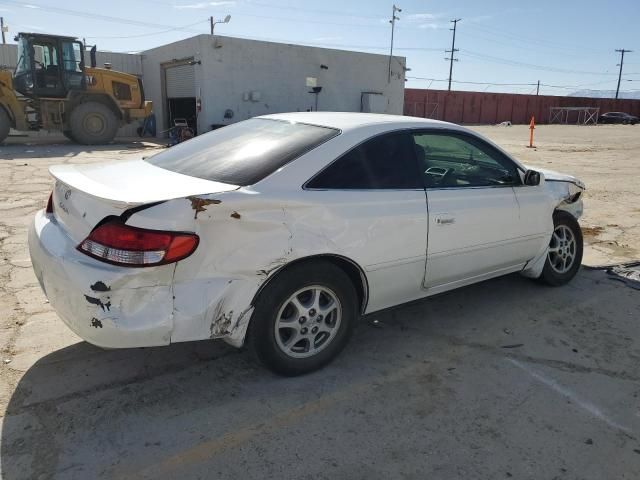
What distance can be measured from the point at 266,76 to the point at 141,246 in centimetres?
2045

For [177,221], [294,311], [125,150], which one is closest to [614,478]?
[294,311]

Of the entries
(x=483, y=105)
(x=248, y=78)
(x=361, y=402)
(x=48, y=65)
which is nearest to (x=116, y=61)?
(x=248, y=78)

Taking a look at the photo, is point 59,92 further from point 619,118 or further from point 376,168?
point 619,118

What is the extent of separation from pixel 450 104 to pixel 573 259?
45.9m

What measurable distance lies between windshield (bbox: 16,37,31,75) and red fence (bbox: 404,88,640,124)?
106 feet

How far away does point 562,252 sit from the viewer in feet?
15.6

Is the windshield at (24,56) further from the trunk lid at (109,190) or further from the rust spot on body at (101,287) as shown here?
the rust spot on body at (101,287)

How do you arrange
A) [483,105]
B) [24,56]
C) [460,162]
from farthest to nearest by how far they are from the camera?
[483,105] → [24,56] → [460,162]

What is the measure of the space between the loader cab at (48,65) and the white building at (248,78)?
16.4 ft

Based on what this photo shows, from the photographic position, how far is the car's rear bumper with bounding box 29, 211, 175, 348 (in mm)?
2506

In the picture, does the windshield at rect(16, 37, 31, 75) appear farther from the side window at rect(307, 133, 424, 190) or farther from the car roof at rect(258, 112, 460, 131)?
the side window at rect(307, 133, 424, 190)

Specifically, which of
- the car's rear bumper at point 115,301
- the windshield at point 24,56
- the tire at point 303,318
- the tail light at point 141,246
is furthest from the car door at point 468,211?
the windshield at point 24,56

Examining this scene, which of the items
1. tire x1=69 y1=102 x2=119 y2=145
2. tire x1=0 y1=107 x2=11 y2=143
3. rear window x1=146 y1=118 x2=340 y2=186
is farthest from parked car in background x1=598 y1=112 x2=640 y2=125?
rear window x1=146 y1=118 x2=340 y2=186

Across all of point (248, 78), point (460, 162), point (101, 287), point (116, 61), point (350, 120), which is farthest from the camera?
point (116, 61)
